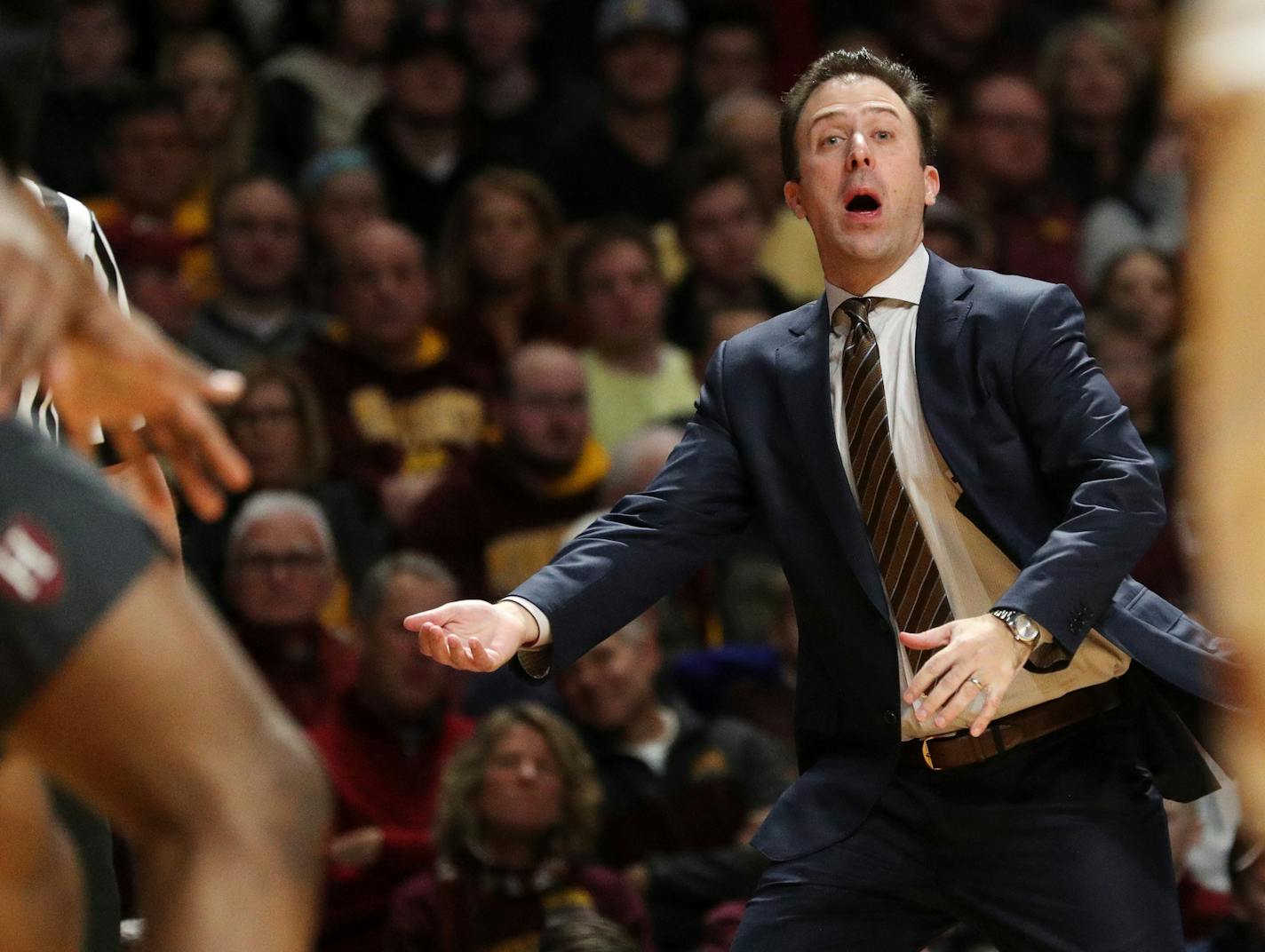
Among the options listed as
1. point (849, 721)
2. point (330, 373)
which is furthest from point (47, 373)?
point (330, 373)

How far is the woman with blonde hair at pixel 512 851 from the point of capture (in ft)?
17.1

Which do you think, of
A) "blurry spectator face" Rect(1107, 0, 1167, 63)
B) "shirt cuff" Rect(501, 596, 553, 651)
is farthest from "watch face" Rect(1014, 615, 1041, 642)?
"blurry spectator face" Rect(1107, 0, 1167, 63)

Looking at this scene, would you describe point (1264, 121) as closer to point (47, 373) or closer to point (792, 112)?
point (47, 373)

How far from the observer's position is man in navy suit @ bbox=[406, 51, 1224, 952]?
349 cm

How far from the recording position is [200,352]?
7.11 metres

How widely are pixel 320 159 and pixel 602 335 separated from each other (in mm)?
1439

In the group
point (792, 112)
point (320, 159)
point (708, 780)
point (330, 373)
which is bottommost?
point (708, 780)

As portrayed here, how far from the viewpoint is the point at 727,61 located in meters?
8.95

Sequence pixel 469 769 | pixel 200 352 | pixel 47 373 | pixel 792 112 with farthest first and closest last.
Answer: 1. pixel 200 352
2. pixel 469 769
3. pixel 792 112
4. pixel 47 373

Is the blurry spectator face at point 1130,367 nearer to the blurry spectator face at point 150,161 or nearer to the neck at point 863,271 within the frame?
the neck at point 863,271

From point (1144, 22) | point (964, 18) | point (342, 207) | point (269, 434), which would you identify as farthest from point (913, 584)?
point (1144, 22)

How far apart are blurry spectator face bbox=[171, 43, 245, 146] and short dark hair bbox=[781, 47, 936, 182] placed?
465cm

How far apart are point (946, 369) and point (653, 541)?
2.04 feet

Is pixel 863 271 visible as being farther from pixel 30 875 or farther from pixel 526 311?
pixel 526 311
